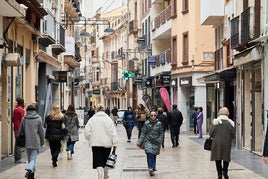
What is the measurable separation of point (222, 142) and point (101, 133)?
110 inches

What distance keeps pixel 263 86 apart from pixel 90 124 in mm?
8844

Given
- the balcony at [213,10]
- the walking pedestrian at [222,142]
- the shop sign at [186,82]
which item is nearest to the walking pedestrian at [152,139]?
the walking pedestrian at [222,142]

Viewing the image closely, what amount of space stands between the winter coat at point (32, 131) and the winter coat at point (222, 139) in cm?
399

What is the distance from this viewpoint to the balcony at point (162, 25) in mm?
46612

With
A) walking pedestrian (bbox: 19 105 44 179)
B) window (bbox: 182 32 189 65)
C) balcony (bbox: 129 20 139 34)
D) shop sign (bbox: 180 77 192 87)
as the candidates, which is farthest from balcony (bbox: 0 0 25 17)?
balcony (bbox: 129 20 139 34)

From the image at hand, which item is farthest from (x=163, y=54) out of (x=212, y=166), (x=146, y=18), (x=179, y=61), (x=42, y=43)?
(x=212, y=166)

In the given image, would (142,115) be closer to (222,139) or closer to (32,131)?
(32,131)

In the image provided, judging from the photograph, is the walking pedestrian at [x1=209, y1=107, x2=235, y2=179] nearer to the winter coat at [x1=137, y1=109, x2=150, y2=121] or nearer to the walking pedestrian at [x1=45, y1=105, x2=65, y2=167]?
the walking pedestrian at [x1=45, y1=105, x2=65, y2=167]

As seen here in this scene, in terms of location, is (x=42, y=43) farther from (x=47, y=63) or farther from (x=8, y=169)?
(x=8, y=169)

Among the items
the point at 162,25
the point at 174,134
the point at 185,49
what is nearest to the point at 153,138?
the point at 174,134

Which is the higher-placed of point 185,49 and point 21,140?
point 185,49

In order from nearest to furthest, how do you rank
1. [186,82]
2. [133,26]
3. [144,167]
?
[144,167] < [186,82] < [133,26]

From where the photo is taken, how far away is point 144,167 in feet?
63.2

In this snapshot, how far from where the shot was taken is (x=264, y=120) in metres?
22.0
